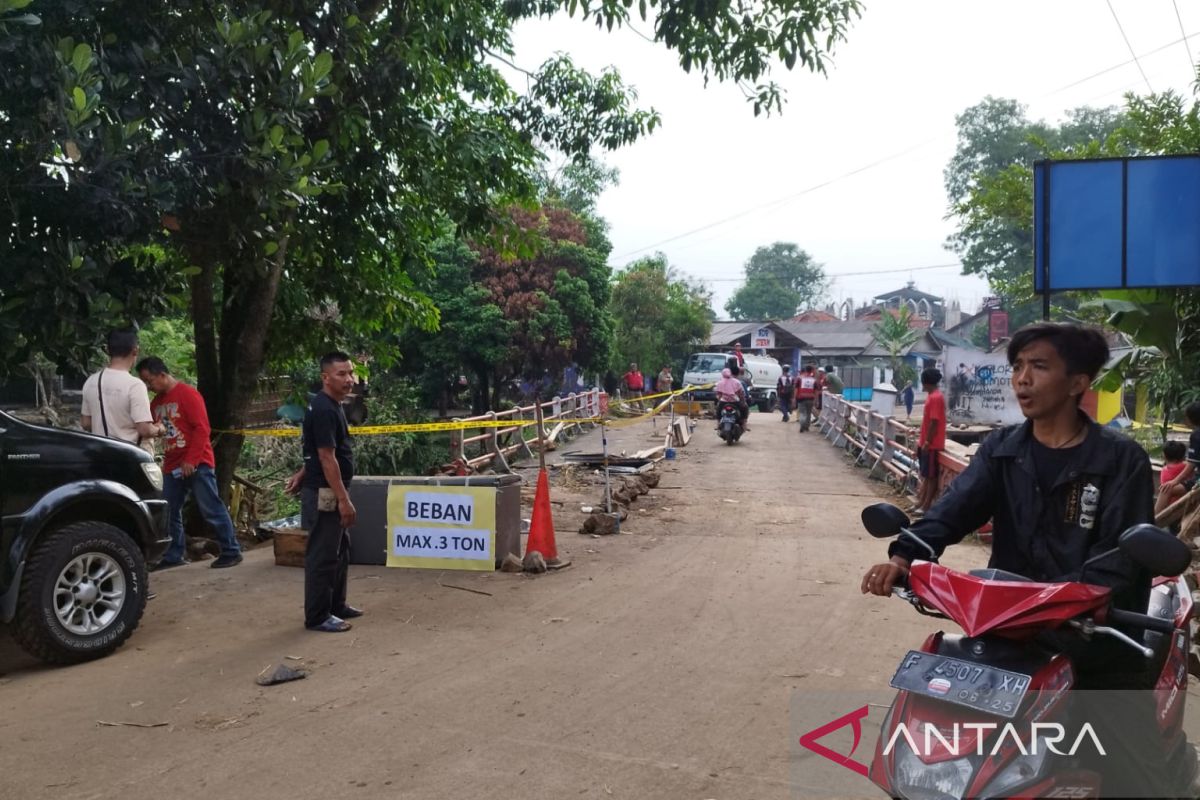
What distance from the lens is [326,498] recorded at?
21.5 feet

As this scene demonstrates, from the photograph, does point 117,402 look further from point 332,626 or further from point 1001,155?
point 1001,155

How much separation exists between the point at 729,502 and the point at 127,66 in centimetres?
894

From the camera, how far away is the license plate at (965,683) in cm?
261

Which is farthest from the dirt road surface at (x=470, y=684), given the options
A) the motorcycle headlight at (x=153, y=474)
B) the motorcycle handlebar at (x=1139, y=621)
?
the motorcycle handlebar at (x=1139, y=621)

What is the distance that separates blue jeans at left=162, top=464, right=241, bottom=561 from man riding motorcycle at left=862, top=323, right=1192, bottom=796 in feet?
22.0

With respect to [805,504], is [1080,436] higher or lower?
higher

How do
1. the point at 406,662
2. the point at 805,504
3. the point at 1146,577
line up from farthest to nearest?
the point at 805,504 < the point at 406,662 < the point at 1146,577

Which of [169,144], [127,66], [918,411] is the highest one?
[127,66]

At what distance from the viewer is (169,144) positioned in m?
7.49

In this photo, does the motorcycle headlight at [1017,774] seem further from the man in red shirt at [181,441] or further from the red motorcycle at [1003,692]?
the man in red shirt at [181,441]

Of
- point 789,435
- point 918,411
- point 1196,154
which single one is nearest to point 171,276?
point 1196,154

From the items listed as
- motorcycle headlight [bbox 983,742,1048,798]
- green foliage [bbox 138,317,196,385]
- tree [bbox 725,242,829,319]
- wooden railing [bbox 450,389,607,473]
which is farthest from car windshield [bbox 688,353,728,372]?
tree [bbox 725,242,829,319]

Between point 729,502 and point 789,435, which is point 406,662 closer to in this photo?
point 729,502

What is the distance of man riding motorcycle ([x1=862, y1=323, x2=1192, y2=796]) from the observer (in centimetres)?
290
